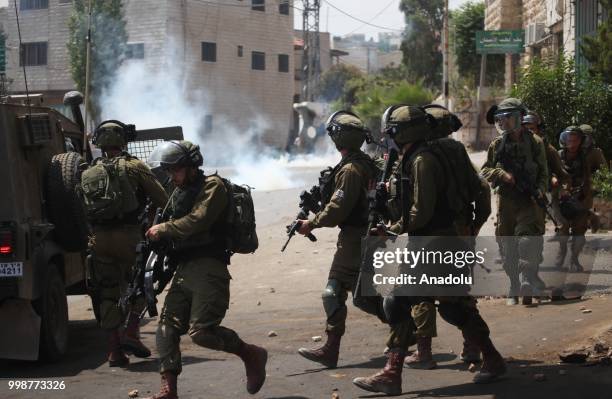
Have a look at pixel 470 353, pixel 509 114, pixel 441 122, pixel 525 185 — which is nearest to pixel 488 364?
pixel 470 353

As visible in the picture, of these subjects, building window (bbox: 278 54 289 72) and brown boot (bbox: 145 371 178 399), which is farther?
building window (bbox: 278 54 289 72)

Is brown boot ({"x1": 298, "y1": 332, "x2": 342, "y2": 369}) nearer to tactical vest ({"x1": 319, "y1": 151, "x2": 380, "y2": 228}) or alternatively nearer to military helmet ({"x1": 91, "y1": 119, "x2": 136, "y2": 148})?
tactical vest ({"x1": 319, "y1": 151, "x2": 380, "y2": 228})

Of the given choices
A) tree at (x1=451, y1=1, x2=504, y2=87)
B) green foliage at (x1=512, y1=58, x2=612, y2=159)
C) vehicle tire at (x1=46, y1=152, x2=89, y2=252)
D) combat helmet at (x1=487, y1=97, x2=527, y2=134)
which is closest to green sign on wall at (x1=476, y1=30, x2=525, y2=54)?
green foliage at (x1=512, y1=58, x2=612, y2=159)

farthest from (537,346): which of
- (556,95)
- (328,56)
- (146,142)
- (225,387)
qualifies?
(328,56)

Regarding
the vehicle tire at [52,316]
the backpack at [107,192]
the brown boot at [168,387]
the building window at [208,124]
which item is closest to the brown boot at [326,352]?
the brown boot at [168,387]

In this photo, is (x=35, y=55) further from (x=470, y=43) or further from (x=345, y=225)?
(x=345, y=225)

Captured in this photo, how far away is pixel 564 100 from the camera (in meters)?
14.7

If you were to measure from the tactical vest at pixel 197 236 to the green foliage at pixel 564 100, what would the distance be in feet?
29.7

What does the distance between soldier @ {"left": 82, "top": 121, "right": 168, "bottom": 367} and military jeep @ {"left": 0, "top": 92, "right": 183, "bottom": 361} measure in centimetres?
23

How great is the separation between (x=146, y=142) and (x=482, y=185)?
6248 millimetres

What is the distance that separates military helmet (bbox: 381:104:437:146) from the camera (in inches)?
249

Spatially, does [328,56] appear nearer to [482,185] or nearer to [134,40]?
[134,40]

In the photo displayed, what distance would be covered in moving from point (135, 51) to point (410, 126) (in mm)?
42204

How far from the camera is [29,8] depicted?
45.0 meters
